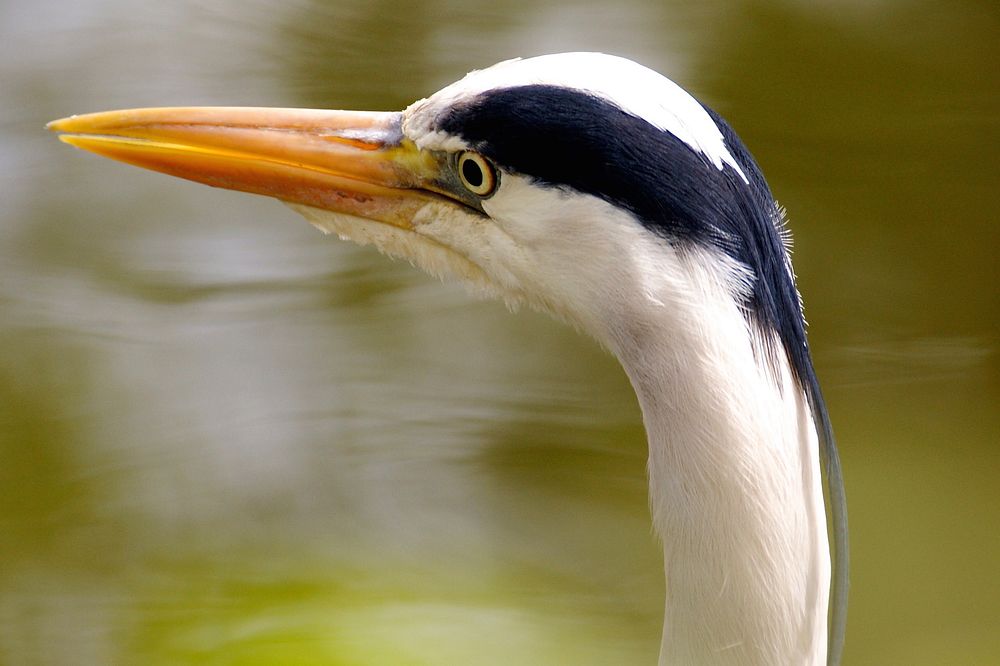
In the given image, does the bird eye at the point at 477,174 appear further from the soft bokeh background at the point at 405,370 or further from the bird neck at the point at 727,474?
the soft bokeh background at the point at 405,370

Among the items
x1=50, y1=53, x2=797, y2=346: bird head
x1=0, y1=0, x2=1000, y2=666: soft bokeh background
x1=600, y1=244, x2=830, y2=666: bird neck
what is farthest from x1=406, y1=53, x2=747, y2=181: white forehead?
x1=0, y1=0, x2=1000, y2=666: soft bokeh background

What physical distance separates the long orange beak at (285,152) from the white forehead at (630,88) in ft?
0.48

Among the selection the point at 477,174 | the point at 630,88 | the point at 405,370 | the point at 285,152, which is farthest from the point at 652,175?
the point at 405,370

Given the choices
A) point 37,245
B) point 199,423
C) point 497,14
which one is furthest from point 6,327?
point 497,14

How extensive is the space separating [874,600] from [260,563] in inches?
46.0

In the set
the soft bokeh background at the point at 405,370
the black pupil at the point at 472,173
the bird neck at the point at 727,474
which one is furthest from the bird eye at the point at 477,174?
the soft bokeh background at the point at 405,370

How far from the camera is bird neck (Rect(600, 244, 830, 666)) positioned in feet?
3.15

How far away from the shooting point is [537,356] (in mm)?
2627

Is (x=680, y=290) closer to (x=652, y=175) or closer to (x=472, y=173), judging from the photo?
(x=652, y=175)

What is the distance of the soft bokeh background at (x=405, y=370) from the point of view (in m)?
2.19

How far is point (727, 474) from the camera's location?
983 millimetres

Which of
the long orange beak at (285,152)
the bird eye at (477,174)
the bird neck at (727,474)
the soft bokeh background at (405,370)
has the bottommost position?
the bird neck at (727,474)

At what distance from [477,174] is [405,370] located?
60.6 inches

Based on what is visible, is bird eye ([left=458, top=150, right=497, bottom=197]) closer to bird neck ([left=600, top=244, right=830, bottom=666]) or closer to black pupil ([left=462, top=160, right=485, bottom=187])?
black pupil ([left=462, top=160, right=485, bottom=187])
